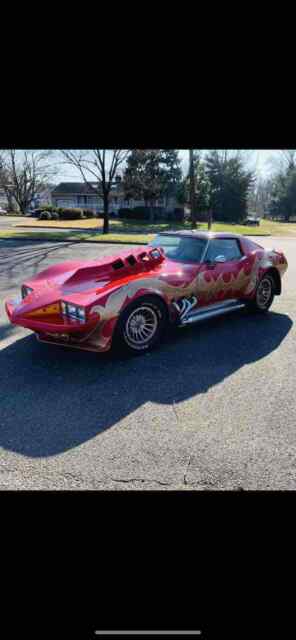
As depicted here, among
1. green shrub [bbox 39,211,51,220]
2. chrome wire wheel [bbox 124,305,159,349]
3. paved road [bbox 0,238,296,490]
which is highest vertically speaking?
green shrub [bbox 39,211,51,220]

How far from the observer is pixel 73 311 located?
3381 mm

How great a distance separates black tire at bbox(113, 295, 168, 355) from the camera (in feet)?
12.0

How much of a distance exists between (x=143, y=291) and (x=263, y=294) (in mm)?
2651

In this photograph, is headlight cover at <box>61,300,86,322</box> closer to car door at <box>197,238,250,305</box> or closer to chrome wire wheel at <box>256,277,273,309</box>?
car door at <box>197,238,250,305</box>

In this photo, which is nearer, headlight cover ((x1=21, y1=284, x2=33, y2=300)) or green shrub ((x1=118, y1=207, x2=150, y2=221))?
headlight cover ((x1=21, y1=284, x2=33, y2=300))

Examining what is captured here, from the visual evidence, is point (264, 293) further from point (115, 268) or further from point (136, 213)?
point (136, 213)

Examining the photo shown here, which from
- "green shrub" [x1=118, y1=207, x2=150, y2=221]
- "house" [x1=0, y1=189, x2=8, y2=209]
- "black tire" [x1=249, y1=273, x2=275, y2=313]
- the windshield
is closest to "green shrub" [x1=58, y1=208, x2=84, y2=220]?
"green shrub" [x1=118, y1=207, x2=150, y2=221]

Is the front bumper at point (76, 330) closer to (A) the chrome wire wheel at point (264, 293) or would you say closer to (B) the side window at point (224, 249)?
(B) the side window at point (224, 249)

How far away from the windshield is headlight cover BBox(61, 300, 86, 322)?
1816 millimetres
